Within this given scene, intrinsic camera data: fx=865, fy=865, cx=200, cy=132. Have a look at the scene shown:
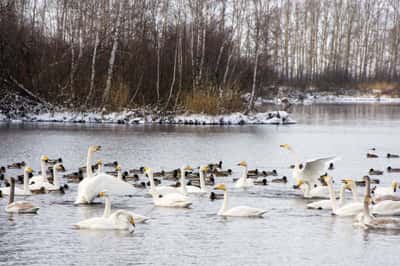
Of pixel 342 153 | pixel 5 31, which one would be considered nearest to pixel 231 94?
pixel 5 31

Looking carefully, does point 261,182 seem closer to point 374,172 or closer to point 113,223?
point 374,172

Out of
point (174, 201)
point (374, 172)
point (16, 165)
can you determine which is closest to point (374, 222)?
point (174, 201)

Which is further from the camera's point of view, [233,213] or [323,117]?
[323,117]

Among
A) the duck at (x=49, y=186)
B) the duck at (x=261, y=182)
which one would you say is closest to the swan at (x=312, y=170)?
the duck at (x=261, y=182)

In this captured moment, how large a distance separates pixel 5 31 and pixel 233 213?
3178cm

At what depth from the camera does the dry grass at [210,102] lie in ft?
148

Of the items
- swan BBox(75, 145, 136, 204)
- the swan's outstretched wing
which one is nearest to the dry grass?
the swan's outstretched wing

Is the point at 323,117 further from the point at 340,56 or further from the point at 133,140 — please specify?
the point at 340,56

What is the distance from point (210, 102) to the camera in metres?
45.6

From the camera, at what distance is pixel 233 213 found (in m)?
16.7

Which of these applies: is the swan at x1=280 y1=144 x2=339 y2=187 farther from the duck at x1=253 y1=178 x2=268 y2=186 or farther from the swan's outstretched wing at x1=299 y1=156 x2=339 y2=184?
the duck at x1=253 y1=178 x2=268 y2=186

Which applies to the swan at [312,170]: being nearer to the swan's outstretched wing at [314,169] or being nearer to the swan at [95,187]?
the swan's outstretched wing at [314,169]

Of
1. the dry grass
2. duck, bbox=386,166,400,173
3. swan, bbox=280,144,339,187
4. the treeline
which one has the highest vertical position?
the treeline

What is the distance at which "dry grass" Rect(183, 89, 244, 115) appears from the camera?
45.2 m
